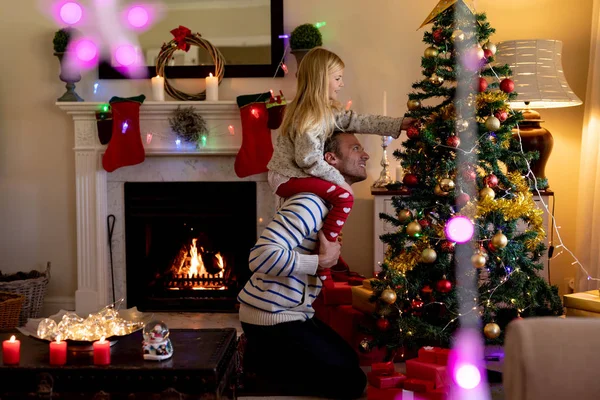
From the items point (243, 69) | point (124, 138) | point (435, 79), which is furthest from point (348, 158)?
point (124, 138)

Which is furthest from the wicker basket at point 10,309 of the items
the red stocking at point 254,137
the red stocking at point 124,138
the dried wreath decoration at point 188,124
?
the red stocking at point 254,137

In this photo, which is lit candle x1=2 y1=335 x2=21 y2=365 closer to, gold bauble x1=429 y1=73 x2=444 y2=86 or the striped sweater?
the striped sweater

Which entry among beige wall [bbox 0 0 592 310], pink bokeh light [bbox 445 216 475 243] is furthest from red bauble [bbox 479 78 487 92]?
beige wall [bbox 0 0 592 310]

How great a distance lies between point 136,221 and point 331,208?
6.81ft

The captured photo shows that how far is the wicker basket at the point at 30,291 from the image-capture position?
3973 millimetres

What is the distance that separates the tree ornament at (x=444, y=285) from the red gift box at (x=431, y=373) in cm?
28

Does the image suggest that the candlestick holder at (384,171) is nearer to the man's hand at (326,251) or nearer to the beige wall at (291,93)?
the beige wall at (291,93)

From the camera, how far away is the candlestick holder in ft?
13.1

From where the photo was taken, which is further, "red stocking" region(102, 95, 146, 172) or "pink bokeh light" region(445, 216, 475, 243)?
"red stocking" region(102, 95, 146, 172)

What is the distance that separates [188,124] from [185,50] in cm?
45

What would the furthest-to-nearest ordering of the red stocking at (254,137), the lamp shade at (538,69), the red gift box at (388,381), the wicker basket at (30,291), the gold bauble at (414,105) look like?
the red stocking at (254,137), the wicker basket at (30,291), the lamp shade at (538,69), the gold bauble at (414,105), the red gift box at (388,381)

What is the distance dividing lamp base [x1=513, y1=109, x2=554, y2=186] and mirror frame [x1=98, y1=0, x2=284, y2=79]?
1.49 m

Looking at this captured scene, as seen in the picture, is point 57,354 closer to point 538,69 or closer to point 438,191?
point 438,191

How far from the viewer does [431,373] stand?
2512mm
